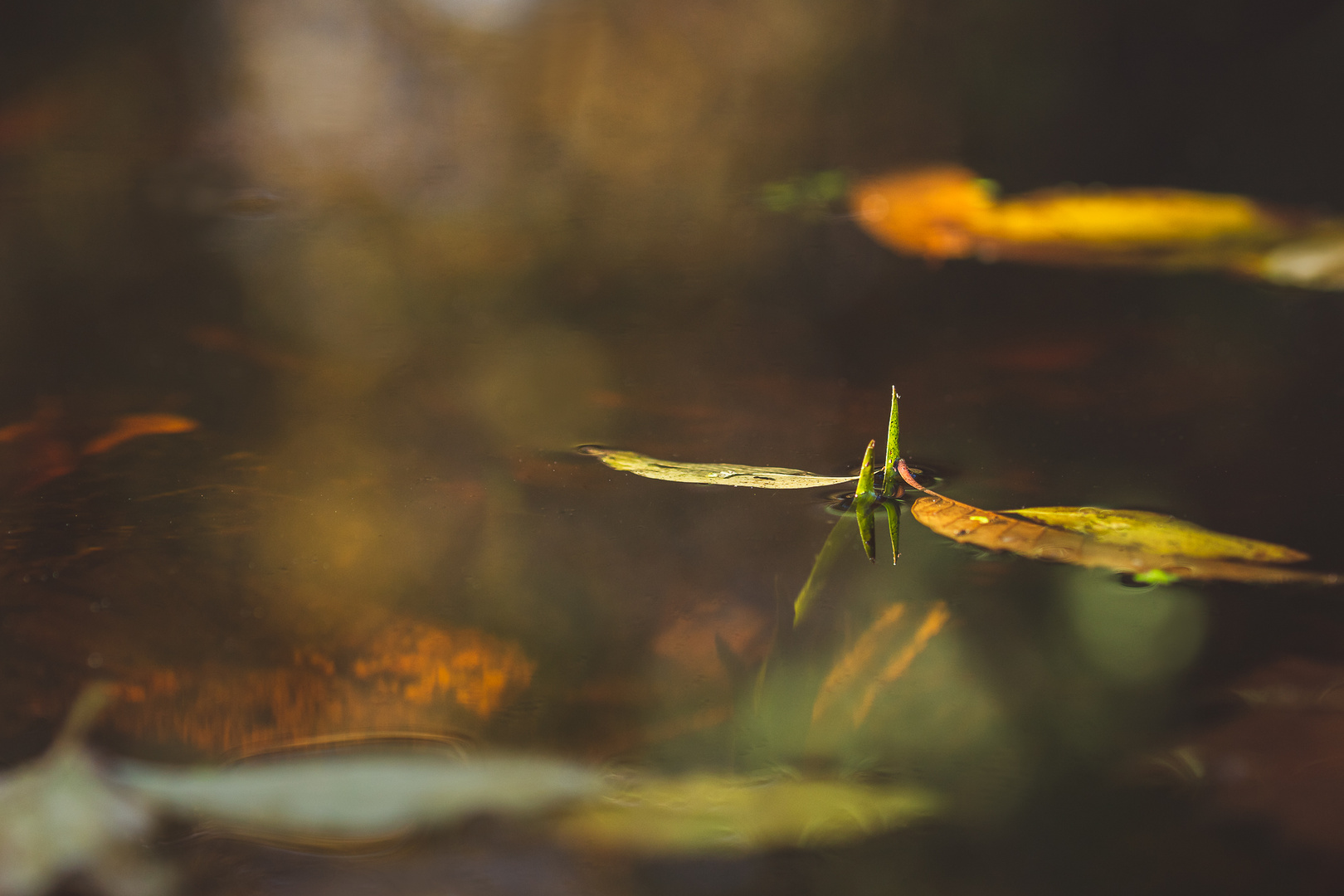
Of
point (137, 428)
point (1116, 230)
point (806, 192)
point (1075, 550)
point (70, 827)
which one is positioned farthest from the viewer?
point (806, 192)

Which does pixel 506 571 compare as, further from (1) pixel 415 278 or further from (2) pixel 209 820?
(1) pixel 415 278

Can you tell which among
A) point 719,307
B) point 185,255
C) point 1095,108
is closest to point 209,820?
point 719,307

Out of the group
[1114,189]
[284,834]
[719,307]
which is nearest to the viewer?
[284,834]

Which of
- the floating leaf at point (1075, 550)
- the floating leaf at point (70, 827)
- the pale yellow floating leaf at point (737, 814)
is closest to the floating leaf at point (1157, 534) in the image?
the floating leaf at point (1075, 550)

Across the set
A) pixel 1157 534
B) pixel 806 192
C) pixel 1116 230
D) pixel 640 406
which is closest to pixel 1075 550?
pixel 1157 534

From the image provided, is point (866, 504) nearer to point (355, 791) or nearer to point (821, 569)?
point (821, 569)

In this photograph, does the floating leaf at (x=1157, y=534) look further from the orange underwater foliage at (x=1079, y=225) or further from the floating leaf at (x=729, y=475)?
the orange underwater foliage at (x=1079, y=225)
